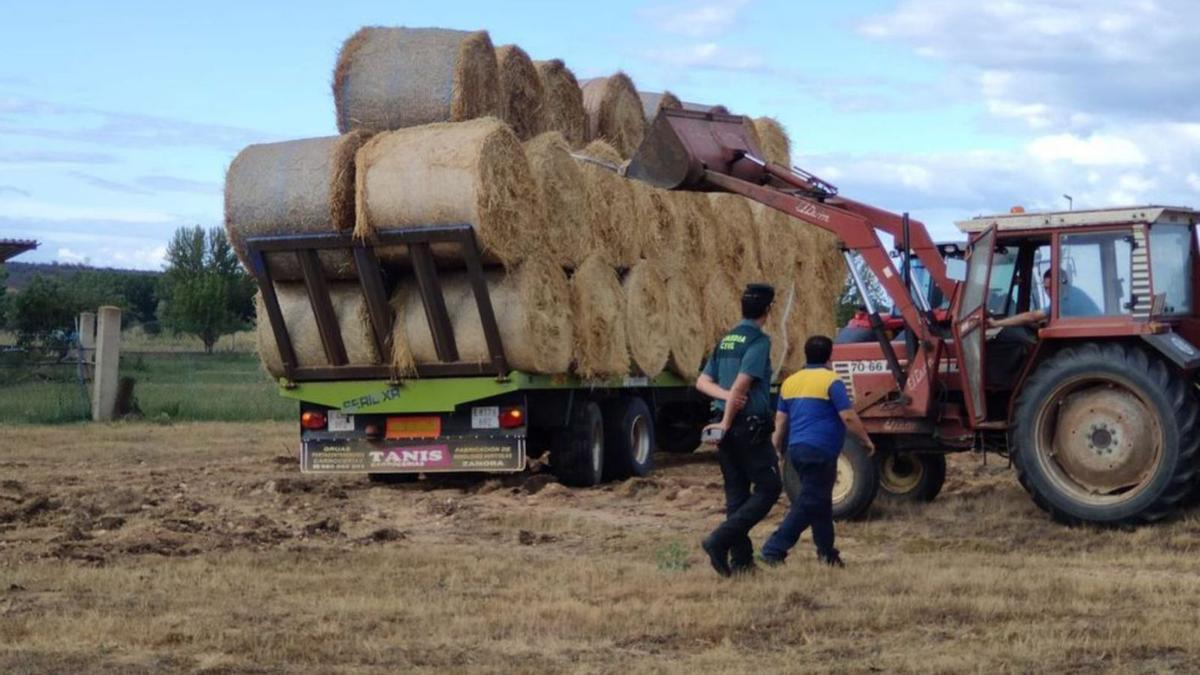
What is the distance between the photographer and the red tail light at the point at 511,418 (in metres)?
15.3

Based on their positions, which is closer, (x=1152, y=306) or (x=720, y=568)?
(x=720, y=568)

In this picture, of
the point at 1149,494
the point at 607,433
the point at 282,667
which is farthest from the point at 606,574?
the point at 607,433

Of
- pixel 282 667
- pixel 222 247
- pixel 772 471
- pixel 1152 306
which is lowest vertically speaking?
pixel 282 667

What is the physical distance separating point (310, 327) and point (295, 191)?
1306 mm

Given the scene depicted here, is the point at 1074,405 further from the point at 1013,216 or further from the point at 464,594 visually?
the point at 464,594

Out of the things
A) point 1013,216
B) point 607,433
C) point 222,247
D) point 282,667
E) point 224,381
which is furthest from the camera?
point 222,247

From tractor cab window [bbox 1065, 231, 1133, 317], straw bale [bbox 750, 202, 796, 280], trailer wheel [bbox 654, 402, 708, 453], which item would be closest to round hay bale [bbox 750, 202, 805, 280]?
straw bale [bbox 750, 202, 796, 280]

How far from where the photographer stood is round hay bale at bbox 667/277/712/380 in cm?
1767

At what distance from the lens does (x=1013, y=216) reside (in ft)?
41.7

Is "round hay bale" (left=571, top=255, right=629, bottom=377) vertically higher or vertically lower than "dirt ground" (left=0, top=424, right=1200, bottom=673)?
higher

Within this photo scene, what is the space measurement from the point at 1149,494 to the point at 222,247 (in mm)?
53490

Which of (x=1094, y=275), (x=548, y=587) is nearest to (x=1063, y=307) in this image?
(x=1094, y=275)

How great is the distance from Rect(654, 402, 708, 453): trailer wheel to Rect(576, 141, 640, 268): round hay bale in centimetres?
370

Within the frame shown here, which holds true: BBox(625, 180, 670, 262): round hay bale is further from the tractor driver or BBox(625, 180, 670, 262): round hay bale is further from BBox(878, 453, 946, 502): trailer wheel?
the tractor driver
